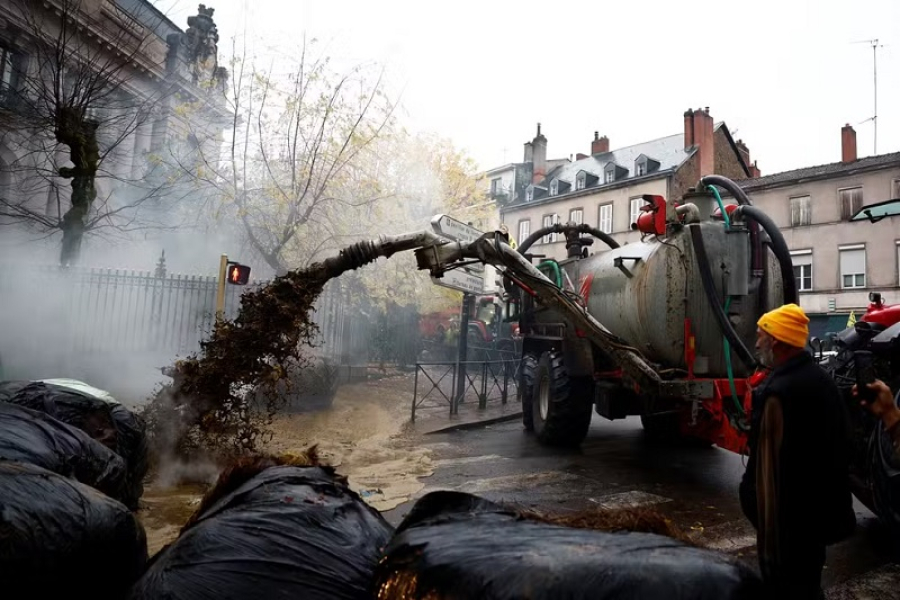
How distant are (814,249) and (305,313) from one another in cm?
2655

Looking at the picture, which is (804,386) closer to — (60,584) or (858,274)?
(60,584)

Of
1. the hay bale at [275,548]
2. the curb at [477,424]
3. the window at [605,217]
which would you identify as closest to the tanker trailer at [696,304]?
the curb at [477,424]

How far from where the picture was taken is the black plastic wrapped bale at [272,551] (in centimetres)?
159

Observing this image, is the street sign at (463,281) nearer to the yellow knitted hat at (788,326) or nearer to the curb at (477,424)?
the curb at (477,424)

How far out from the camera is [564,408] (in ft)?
23.3

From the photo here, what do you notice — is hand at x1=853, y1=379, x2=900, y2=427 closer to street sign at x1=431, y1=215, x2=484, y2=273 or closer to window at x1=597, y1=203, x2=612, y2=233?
street sign at x1=431, y1=215, x2=484, y2=273

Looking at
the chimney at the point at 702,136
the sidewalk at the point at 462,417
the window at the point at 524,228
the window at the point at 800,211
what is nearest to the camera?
the sidewalk at the point at 462,417

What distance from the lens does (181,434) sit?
496cm

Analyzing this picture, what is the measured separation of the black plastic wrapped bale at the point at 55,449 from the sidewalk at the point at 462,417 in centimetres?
597

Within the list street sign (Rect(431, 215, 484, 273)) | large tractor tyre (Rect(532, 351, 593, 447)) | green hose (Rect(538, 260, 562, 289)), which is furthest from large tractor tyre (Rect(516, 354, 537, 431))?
street sign (Rect(431, 215, 484, 273))

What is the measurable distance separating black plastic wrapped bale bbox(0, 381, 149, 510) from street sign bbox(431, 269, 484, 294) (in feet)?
17.1

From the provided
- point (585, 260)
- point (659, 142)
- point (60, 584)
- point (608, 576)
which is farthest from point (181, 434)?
point (659, 142)

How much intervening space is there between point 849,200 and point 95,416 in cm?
2883

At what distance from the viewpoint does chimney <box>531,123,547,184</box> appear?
127 ft
